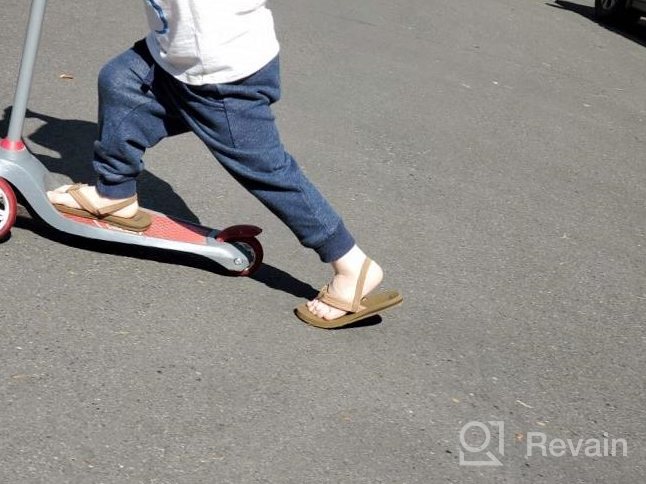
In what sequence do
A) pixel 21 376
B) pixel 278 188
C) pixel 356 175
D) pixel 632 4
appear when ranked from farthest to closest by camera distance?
pixel 632 4, pixel 356 175, pixel 278 188, pixel 21 376

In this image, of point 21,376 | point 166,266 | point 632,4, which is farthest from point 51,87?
point 632,4

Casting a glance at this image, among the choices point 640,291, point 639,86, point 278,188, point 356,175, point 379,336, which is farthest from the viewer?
point 639,86

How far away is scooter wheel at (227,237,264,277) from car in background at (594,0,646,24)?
9426 millimetres

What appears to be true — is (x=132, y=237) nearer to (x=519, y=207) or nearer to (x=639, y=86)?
(x=519, y=207)

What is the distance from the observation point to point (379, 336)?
424 cm

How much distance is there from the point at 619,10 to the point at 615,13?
0.26ft

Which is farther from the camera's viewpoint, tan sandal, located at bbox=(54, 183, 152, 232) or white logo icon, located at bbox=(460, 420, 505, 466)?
tan sandal, located at bbox=(54, 183, 152, 232)

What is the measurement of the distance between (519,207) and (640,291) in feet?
3.26

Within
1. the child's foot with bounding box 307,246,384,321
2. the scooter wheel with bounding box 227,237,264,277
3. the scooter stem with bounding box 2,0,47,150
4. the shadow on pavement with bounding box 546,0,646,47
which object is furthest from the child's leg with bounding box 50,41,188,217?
the shadow on pavement with bounding box 546,0,646,47

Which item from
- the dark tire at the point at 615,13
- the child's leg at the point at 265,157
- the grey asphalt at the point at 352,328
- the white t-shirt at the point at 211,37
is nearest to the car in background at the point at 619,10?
the dark tire at the point at 615,13

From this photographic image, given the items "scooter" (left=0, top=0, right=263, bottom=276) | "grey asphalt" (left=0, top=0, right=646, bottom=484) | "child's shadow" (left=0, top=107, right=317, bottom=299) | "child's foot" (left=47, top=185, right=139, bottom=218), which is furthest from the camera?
"child's shadow" (left=0, top=107, right=317, bottom=299)

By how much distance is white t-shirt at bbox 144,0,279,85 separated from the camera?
3658mm

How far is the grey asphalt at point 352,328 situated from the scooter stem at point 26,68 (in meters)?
0.42

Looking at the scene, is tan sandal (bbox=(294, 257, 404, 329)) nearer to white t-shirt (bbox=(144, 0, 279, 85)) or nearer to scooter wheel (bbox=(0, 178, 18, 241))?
white t-shirt (bbox=(144, 0, 279, 85))
